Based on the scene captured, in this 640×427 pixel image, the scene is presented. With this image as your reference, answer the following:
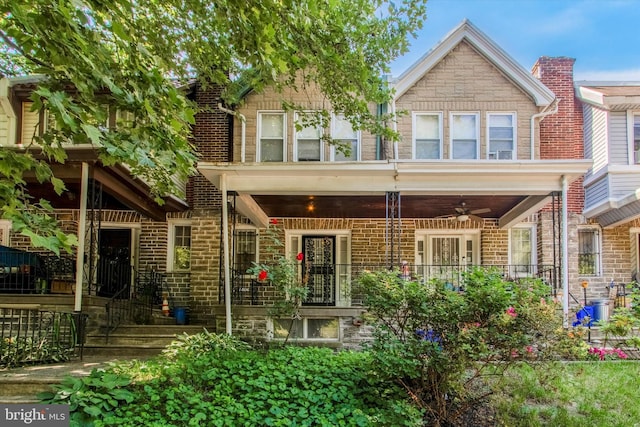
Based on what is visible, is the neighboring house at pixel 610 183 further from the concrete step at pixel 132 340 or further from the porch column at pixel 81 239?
the porch column at pixel 81 239

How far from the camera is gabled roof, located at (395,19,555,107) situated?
434 inches

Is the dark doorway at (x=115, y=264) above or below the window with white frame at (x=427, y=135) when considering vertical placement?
below

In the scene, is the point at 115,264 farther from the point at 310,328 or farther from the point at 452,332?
the point at 452,332

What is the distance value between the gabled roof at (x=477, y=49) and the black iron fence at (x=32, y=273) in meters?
9.20

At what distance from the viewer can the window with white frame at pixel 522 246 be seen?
478 inches

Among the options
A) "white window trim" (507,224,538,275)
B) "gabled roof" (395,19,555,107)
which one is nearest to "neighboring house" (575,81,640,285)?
"white window trim" (507,224,538,275)

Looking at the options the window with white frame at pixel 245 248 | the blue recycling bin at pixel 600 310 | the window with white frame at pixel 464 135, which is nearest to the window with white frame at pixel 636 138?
the blue recycling bin at pixel 600 310

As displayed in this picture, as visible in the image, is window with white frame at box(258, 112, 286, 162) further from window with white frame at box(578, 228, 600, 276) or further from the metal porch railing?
window with white frame at box(578, 228, 600, 276)

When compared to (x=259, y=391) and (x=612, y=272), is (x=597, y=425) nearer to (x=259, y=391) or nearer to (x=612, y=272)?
(x=259, y=391)

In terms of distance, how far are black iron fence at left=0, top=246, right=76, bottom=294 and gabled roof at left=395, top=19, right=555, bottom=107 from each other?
30.2ft

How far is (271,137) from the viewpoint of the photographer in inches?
440

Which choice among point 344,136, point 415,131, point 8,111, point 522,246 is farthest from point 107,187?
point 522,246

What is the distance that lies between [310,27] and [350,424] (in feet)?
16.6

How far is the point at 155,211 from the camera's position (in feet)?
38.2
